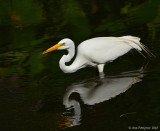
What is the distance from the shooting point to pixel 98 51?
5.56 metres

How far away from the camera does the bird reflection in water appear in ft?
15.0

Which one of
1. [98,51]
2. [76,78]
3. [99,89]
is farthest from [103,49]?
[99,89]

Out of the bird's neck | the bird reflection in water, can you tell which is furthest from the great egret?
the bird reflection in water

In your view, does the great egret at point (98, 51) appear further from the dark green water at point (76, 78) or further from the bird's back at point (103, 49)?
the dark green water at point (76, 78)

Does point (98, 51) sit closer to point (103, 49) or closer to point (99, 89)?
point (103, 49)

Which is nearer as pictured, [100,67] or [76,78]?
[76,78]

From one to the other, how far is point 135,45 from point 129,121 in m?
2.14

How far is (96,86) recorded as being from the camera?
5.07 m

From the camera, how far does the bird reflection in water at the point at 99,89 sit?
456cm

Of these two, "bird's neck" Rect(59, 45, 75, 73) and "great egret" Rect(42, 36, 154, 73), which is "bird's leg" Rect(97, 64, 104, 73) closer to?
"great egret" Rect(42, 36, 154, 73)

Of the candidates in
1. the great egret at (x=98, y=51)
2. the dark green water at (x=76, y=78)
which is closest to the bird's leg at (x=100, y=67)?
the great egret at (x=98, y=51)

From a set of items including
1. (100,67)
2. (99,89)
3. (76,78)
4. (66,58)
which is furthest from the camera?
(100,67)

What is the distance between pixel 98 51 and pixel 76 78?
0.51 meters

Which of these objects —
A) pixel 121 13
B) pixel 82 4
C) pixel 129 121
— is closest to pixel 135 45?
pixel 129 121
